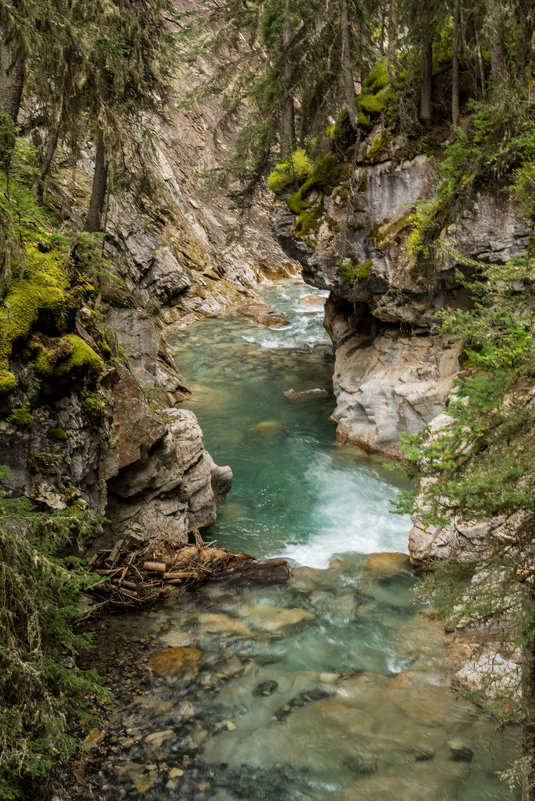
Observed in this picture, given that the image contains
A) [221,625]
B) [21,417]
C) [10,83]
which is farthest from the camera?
[10,83]

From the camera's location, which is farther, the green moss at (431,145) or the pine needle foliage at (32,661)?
the green moss at (431,145)

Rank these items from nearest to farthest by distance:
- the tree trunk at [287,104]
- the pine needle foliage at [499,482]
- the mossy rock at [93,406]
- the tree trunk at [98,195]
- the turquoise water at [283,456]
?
the pine needle foliage at [499,482]
the mossy rock at [93,406]
the turquoise water at [283,456]
the tree trunk at [98,195]
the tree trunk at [287,104]

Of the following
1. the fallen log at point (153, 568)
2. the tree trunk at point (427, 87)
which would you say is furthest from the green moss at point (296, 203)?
the fallen log at point (153, 568)

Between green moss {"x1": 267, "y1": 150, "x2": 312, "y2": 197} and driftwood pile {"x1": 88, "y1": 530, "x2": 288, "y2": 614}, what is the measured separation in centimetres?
1059

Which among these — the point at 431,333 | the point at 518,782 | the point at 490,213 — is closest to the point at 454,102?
the point at 490,213

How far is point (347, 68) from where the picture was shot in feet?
41.5

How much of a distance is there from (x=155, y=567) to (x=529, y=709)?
525 cm

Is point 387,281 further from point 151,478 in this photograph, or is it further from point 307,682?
point 307,682

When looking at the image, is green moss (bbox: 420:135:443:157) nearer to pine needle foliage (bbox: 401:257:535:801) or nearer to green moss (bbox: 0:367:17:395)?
pine needle foliage (bbox: 401:257:535:801)

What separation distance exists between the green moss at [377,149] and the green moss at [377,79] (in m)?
1.54

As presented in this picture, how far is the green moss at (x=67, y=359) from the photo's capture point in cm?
555

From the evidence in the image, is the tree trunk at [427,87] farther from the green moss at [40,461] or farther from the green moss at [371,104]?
the green moss at [40,461]

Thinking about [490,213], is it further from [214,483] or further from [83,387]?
[83,387]

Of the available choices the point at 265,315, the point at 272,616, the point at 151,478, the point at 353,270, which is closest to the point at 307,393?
the point at 353,270
